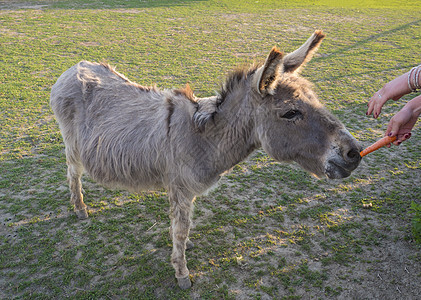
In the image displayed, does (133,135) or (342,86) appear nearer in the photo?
(133,135)

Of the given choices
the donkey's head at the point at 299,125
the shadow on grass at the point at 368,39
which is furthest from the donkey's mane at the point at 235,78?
the shadow on grass at the point at 368,39

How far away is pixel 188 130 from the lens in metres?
2.83

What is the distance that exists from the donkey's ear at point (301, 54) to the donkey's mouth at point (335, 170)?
862mm

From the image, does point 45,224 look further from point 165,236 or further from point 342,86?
point 342,86

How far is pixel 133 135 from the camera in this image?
310 centimetres

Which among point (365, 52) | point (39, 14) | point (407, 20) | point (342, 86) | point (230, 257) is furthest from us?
point (407, 20)

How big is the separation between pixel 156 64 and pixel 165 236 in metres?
6.03

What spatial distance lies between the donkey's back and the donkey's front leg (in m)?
0.30

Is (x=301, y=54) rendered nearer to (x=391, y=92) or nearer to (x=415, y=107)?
(x=391, y=92)

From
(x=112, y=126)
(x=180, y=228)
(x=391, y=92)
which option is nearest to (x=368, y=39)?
(x=391, y=92)

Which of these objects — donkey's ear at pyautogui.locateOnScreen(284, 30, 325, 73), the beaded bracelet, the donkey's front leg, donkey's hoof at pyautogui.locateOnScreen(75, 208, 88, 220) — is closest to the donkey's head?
donkey's ear at pyautogui.locateOnScreen(284, 30, 325, 73)

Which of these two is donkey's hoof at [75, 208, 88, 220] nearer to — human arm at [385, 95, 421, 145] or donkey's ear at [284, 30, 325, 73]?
donkey's ear at [284, 30, 325, 73]

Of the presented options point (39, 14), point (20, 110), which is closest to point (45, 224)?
point (20, 110)

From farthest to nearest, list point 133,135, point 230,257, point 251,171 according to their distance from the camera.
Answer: point 251,171 < point 230,257 < point 133,135
